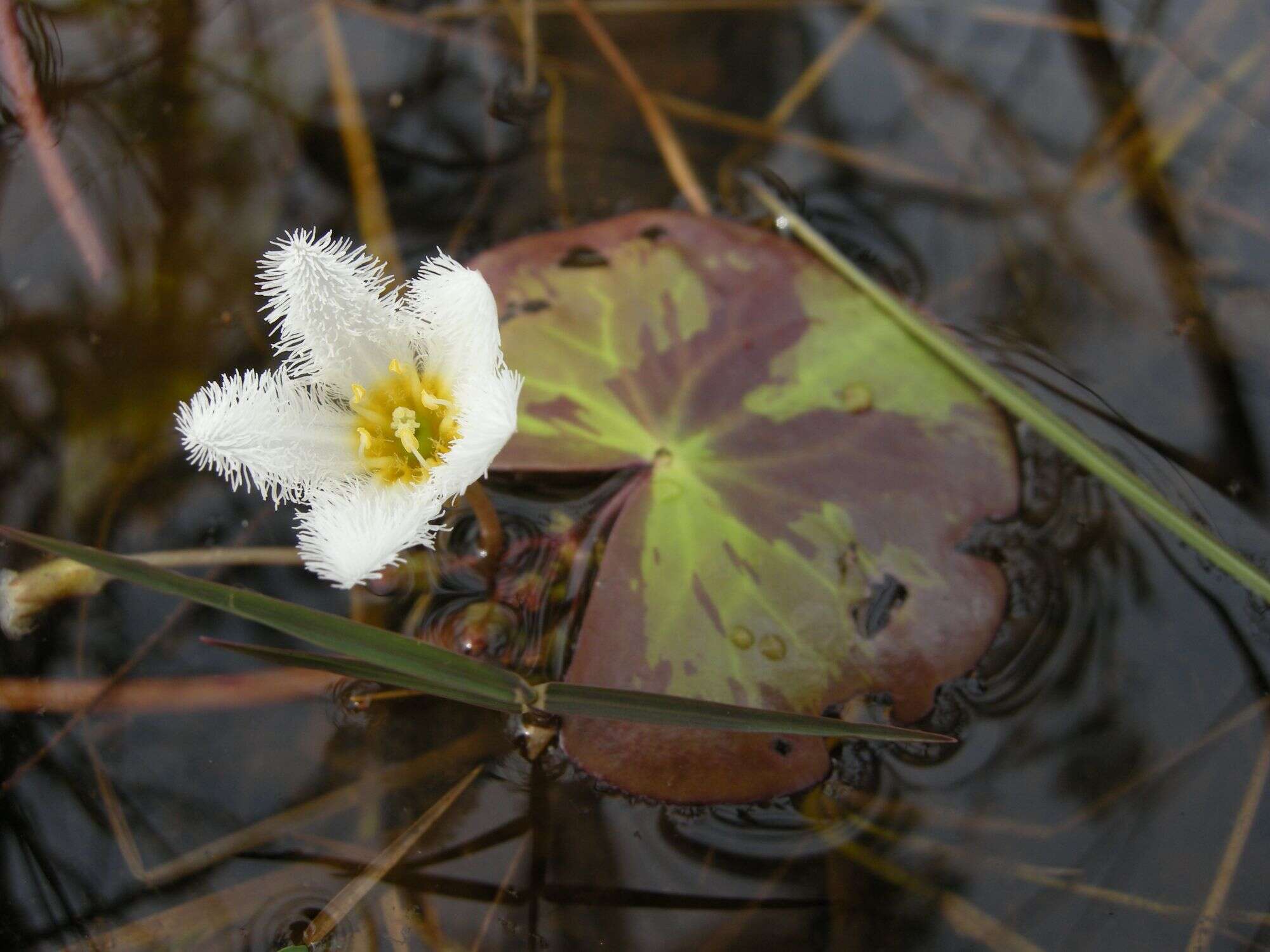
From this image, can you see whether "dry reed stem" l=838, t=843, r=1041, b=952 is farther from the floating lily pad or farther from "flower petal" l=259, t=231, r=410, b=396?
"flower petal" l=259, t=231, r=410, b=396

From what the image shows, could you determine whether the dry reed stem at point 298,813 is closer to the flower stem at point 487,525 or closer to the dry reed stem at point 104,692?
the dry reed stem at point 104,692

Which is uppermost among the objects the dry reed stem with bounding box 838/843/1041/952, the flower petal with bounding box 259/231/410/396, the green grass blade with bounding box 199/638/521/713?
Answer: the flower petal with bounding box 259/231/410/396

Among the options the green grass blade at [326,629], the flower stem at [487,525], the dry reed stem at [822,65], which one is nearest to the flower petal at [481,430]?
the green grass blade at [326,629]

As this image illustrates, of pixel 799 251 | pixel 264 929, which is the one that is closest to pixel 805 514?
pixel 799 251

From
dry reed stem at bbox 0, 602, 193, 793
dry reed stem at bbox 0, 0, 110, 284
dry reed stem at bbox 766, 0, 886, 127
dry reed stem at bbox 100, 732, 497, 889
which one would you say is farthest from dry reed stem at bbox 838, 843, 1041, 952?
dry reed stem at bbox 0, 0, 110, 284

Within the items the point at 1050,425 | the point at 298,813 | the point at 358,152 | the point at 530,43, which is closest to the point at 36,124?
the point at 358,152

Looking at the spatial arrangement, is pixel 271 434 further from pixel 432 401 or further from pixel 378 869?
pixel 378 869

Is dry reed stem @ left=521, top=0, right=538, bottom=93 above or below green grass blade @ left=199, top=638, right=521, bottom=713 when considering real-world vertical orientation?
above
